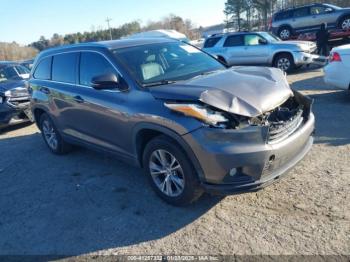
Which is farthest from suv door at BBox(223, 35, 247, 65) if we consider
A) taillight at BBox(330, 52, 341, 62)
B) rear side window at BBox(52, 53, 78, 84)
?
rear side window at BBox(52, 53, 78, 84)

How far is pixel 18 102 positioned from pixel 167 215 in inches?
264

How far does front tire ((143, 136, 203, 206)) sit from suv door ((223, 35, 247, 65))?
1110 cm

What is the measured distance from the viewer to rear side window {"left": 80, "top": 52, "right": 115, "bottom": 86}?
181 inches

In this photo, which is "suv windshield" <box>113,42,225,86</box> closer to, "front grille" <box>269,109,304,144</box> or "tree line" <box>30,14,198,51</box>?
"front grille" <box>269,109,304,144</box>

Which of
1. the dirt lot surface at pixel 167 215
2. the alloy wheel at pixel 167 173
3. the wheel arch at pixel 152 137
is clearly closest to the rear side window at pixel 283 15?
the dirt lot surface at pixel 167 215

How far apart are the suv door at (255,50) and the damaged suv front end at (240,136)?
10240mm

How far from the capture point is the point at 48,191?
4898 millimetres

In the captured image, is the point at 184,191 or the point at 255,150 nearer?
the point at 255,150

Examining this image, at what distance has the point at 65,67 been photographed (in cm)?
561

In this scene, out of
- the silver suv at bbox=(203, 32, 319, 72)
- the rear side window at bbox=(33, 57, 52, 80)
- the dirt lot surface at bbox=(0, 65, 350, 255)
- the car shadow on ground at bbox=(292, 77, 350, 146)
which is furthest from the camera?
the silver suv at bbox=(203, 32, 319, 72)

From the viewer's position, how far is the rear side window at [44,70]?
618 cm

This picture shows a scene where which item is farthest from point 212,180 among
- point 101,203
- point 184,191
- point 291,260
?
point 101,203

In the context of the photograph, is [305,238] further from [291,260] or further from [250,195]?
[250,195]

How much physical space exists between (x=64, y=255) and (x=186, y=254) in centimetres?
119
